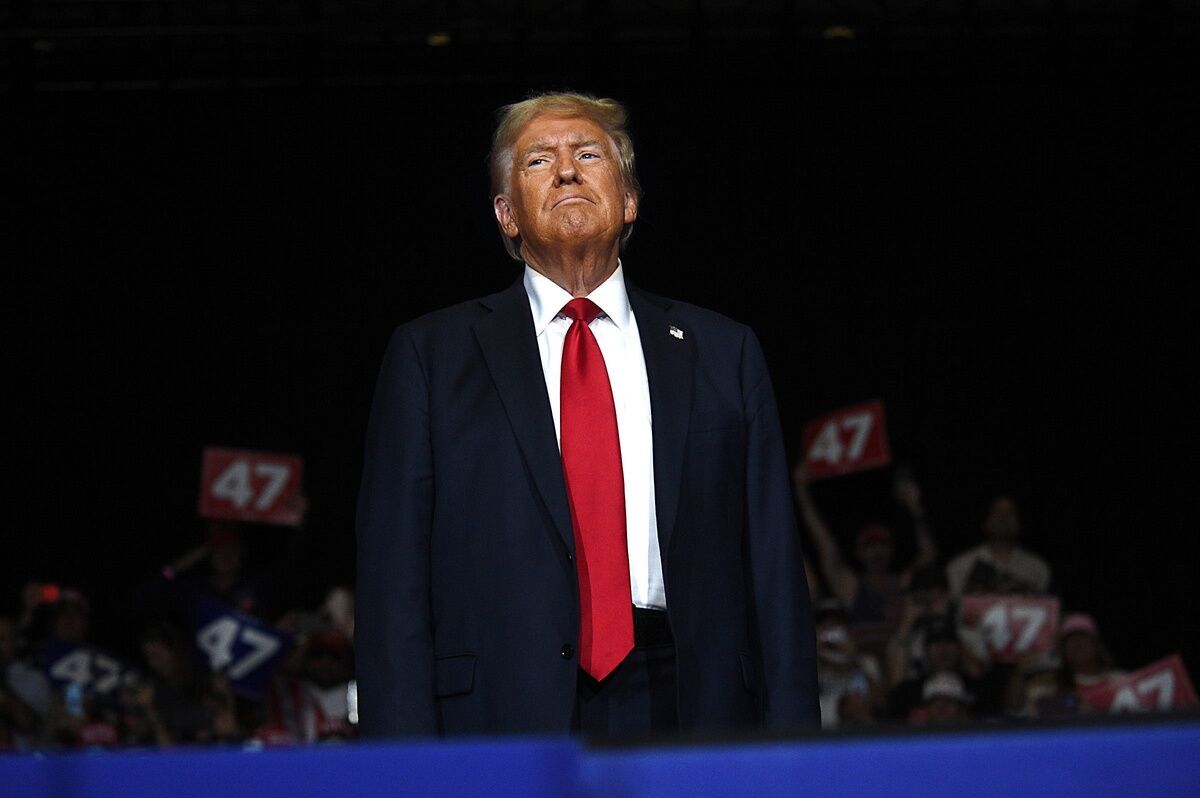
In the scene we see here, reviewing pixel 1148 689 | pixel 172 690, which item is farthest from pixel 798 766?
pixel 172 690

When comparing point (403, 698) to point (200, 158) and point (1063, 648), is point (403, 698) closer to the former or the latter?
point (1063, 648)

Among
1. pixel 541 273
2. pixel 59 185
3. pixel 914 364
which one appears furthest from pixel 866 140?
pixel 541 273

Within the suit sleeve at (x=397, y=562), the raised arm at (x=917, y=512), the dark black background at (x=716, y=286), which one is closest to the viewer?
the suit sleeve at (x=397, y=562)

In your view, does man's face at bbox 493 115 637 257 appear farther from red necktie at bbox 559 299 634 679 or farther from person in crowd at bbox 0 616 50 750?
person in crowd at bbox 0 616 50 750

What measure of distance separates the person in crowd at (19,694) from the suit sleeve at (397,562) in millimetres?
4217

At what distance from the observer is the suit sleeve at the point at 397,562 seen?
1938mm

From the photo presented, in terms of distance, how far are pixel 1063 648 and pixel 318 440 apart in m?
3.83

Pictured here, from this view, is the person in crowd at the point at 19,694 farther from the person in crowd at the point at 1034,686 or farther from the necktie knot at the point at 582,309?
the necktie knot at the point at 582,309

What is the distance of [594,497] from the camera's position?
6.58ft

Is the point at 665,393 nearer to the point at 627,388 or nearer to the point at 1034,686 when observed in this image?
the point at 627,388

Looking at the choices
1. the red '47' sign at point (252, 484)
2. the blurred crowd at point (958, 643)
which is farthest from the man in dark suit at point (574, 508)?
the red '47' sign at point (252, 484)

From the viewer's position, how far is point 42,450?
27.1 feet

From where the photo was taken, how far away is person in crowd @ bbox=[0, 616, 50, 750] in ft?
19.5

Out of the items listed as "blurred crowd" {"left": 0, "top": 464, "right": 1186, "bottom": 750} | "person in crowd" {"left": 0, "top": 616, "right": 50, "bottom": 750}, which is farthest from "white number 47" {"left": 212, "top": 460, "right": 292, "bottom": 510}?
"person in crowd" {"left": 0, "top": 616, "right": 50, "bottom": 750}
